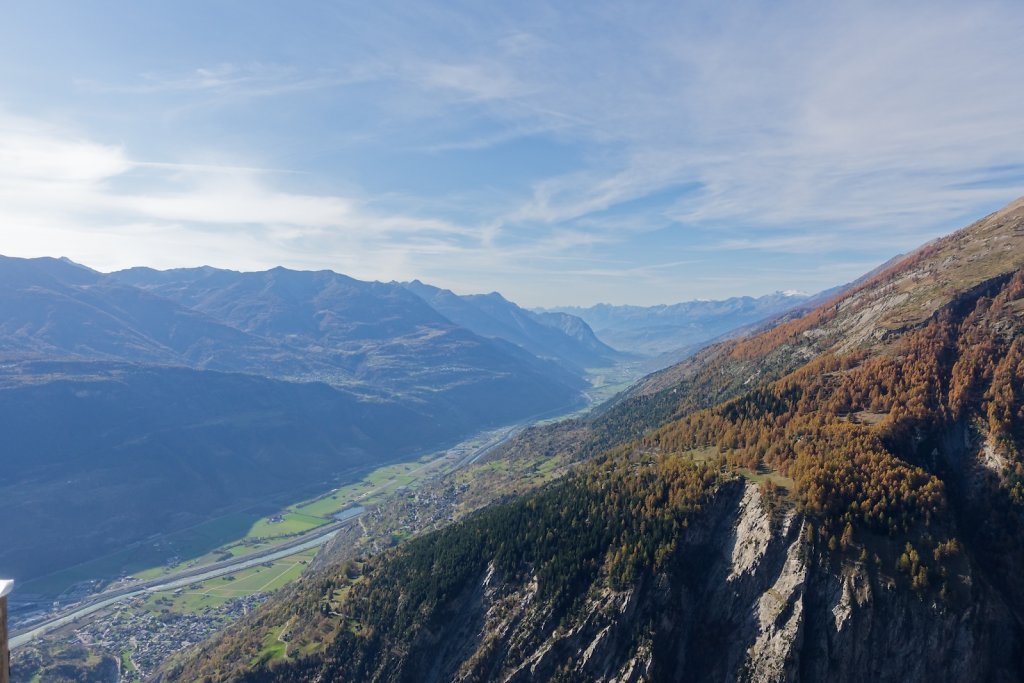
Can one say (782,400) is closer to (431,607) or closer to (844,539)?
(844,539)

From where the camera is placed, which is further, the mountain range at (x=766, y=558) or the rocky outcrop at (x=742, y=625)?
the mountain range at (x=766, y=558)

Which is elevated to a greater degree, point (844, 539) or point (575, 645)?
point (844, 539)

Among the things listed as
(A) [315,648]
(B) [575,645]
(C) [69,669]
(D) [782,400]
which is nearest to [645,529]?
(B) [575,645]

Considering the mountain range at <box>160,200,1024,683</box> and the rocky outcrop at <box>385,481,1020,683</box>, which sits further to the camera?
the mountain range at <box>160,200,1024,683</box>

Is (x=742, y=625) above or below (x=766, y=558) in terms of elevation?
below

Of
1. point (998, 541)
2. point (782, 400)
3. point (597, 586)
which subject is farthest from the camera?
point (782, 400)

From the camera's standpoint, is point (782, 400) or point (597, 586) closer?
point (597, 586)

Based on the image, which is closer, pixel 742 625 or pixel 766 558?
pixel 742 625

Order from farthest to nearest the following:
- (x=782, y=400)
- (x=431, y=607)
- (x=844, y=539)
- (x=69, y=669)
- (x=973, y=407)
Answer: (x=69, y=669), (x=782, y=400), (x=431, y=607), (x=973, y=407), (x=844, y=539)
